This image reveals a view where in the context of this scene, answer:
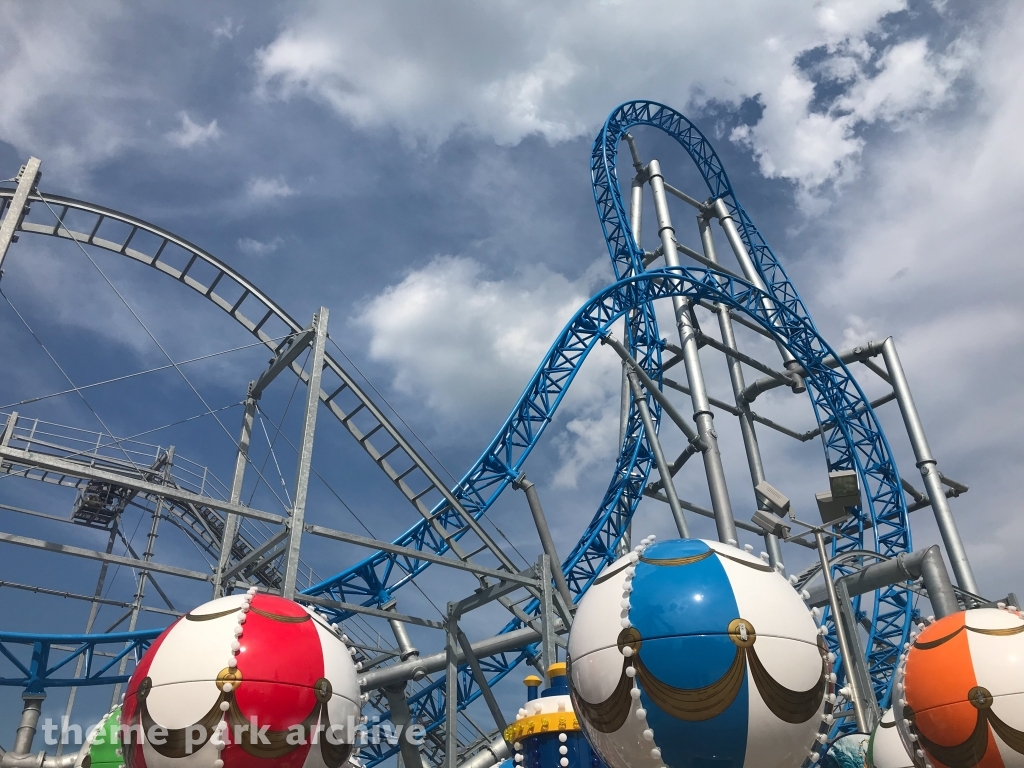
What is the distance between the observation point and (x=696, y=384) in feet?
60.5

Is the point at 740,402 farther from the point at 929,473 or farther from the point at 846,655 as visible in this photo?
the point at 846,655

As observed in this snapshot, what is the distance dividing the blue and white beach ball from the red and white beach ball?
1.57 meters

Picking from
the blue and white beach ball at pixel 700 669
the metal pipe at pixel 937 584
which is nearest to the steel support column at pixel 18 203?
the blue and white beach ball at pixel 700 669

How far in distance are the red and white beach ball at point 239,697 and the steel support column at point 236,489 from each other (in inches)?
248

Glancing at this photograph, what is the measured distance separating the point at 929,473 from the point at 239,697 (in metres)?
20.6

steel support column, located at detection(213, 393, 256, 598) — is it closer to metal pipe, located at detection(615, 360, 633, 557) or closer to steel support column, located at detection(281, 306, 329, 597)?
steel support column, located at detection(281, 306, 329, 597)

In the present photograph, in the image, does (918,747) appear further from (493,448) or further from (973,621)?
(493,448)

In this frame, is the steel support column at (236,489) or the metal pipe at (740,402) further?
the metal pipe at (740,402)

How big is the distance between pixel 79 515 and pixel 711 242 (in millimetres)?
20382

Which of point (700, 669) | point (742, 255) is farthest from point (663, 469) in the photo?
point (742, 255)

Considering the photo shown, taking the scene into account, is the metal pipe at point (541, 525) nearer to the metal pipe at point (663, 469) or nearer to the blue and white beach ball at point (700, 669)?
the metal pipe at point (663, 469)

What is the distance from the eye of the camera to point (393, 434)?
41.8 feet

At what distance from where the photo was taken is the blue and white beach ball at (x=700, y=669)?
4285 millimetres

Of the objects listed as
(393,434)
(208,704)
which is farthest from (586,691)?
(393,434)
